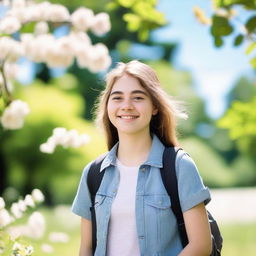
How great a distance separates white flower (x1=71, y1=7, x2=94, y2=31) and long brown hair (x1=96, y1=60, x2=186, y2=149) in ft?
0.92

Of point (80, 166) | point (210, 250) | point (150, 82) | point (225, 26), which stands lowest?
point (80, 166)

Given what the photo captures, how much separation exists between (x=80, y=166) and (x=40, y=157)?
1.81 meters

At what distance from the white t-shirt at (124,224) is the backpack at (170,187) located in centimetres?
13

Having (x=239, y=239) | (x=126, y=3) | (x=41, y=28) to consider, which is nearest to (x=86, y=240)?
(x=41, y=28)

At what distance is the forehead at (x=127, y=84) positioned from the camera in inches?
87.3

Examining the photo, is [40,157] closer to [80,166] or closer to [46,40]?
[80,166]

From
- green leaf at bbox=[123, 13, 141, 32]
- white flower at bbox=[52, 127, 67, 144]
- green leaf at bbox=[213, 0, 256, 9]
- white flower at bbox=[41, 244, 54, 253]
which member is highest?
green leaf at bbox=[123, 13, 141, 32]

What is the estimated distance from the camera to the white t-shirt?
2113 millimetres

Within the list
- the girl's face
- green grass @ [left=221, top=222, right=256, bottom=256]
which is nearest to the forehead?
the girl's face

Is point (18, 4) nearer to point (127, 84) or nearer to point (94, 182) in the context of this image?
point (127, 84)

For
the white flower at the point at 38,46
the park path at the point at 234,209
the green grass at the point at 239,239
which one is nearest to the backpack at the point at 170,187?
the white flower at the point at 38,46

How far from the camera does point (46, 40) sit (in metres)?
2.37

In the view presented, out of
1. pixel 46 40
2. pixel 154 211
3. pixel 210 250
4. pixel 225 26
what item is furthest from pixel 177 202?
pixel 46 40

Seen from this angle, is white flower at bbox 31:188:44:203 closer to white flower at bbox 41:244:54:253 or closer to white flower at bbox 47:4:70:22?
white flower at bbox 41:244:54:253
